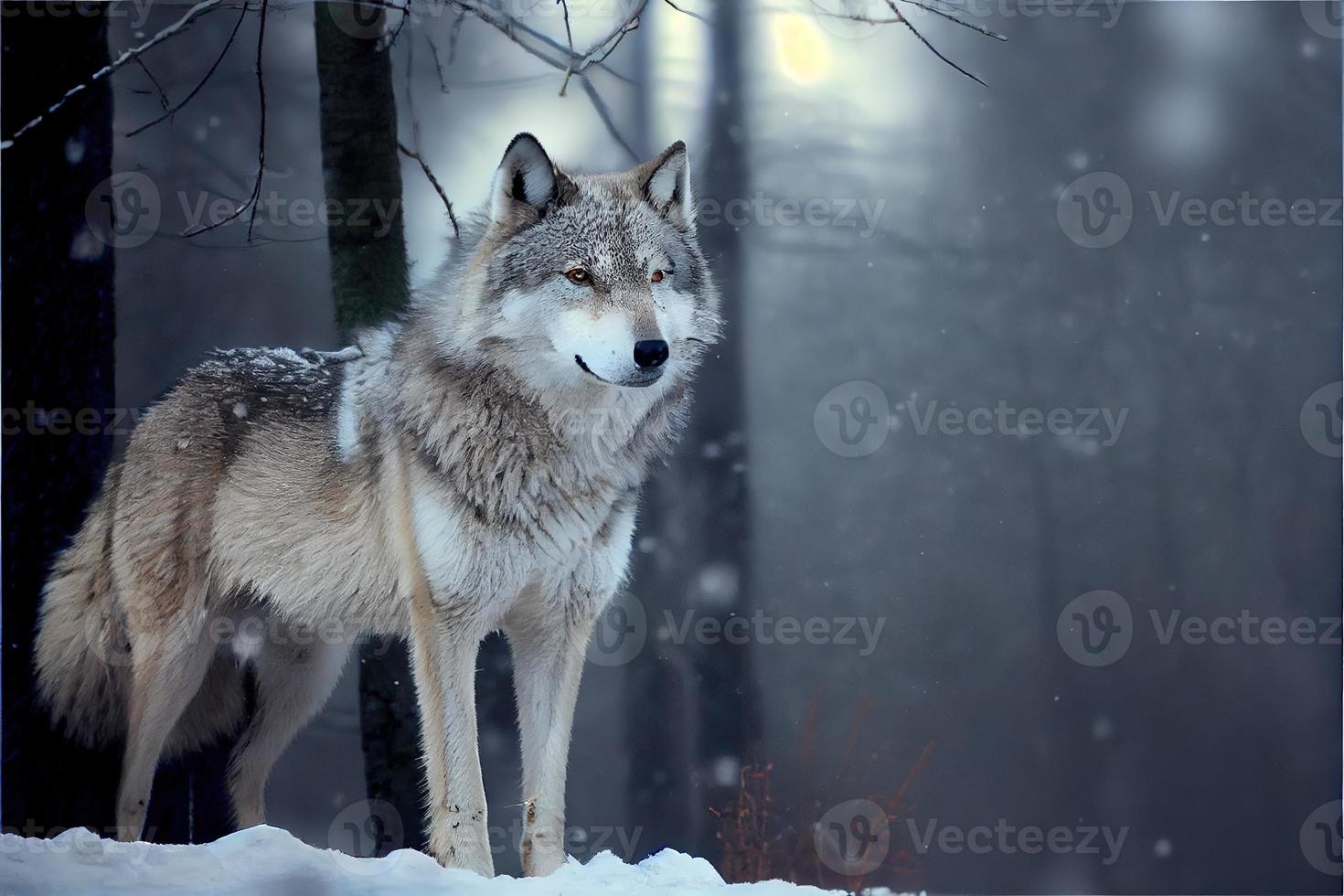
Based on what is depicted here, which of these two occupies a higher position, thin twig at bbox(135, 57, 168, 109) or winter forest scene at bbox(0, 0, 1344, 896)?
thin twig at bbox(135, 57, 168, 109)

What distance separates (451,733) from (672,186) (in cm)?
158

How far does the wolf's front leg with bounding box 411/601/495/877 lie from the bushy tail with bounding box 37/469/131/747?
1.07 meters

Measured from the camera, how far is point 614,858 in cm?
299

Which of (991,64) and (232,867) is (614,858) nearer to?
(232,867)

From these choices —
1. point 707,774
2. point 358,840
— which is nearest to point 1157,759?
point 707,774

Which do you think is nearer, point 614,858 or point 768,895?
point 768,895

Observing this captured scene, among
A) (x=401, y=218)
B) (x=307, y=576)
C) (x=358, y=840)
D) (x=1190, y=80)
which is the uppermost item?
(x=1190, y=80)

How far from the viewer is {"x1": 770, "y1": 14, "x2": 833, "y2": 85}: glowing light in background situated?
3301mm

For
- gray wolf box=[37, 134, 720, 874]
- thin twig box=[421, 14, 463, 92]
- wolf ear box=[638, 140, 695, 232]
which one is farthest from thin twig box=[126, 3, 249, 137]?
wolf ear box=[638, 140, 695, 232]

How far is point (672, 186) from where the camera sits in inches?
112

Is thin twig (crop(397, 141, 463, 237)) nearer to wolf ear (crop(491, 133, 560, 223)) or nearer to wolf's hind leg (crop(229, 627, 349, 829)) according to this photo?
wolf ear (crop(491, 133, 560, 223))

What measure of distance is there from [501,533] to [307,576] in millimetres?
700

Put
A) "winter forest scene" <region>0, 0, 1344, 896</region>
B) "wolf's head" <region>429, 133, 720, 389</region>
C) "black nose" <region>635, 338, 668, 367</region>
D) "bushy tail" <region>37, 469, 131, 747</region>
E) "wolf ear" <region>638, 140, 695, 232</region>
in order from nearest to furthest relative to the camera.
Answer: "black nose" <region>635, 338, 668, 367</region>
"wolf's head" <region>429, 133, 720, 389</region>
"wolf ear" <region>638, 140, 695, 232</region>
"bushy tail" <region>37, 469, 131, 747</region>
"winter forest scene" <region>0, 0, 1344, 896</region>

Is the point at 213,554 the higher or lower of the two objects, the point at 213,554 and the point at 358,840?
the higher
